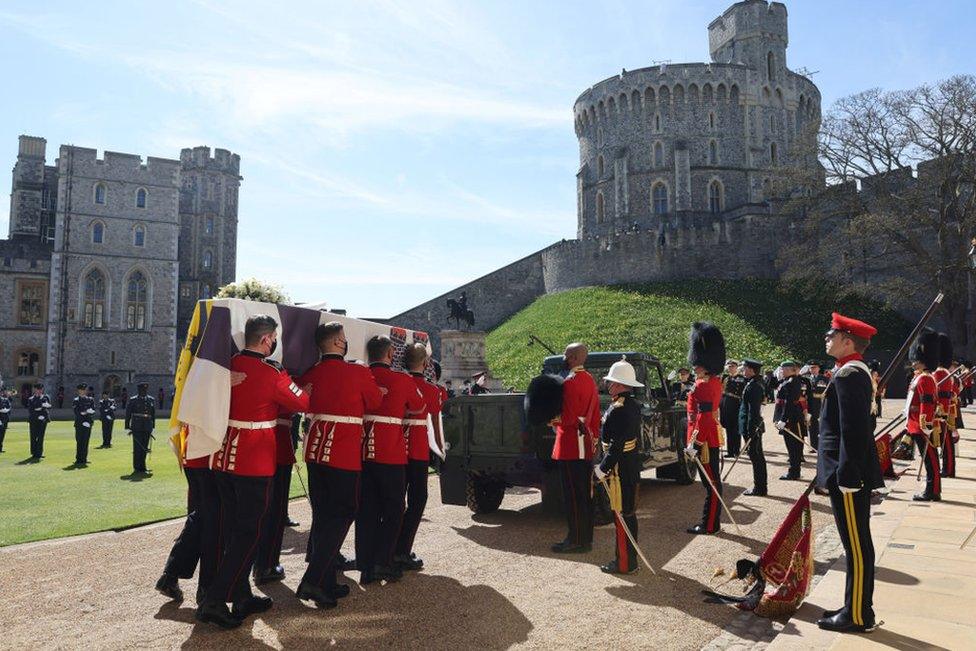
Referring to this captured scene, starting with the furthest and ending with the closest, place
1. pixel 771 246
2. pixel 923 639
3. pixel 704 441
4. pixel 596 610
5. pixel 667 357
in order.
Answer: pixel 771 246, pixel 667 357, pixel 704 441, pixel 596 610, pixel 923 639

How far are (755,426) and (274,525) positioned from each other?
7265mm

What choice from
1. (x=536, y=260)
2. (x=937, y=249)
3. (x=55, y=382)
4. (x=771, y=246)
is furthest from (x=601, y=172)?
(x=55, y=382)

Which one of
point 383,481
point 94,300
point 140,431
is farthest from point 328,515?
point 94,300

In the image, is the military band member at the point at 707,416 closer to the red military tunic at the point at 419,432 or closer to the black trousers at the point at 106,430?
the red military tunic at the point at 419,432

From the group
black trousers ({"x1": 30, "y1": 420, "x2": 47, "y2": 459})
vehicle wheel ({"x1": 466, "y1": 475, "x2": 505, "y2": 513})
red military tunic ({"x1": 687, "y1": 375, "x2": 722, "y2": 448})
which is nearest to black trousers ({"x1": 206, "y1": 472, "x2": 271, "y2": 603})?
vehicle wheel ({"x1": 466, "y1": 475, "x2": 505, "y2": 513})

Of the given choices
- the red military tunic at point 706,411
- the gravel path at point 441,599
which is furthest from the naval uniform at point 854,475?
the red military tunic at point 706,411

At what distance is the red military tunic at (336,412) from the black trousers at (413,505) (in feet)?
4.02

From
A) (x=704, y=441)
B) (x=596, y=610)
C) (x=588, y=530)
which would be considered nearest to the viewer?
(x=596, y=610)

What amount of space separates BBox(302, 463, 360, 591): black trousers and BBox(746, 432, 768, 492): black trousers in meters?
6.63

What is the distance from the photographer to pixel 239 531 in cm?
488

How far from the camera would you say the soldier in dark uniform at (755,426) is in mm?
9984

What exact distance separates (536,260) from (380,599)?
50138mm

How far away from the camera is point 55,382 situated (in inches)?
1650

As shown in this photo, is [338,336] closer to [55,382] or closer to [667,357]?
[667,357]
